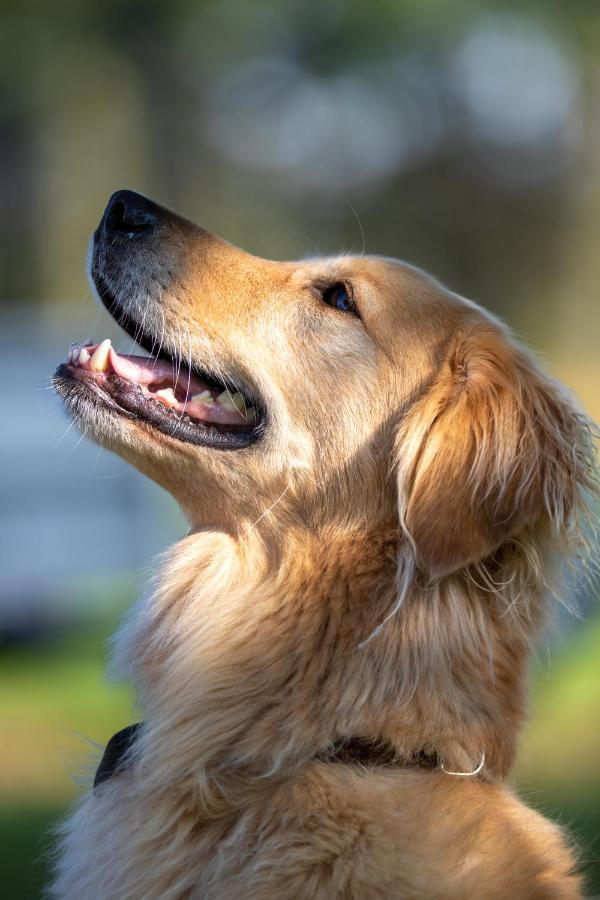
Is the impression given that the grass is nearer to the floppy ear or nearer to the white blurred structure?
the floppy ear

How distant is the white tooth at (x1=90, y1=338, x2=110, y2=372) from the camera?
2.90 metres

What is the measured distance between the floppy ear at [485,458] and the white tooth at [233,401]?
458 mm

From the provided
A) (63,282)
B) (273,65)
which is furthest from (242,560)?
(273,65)

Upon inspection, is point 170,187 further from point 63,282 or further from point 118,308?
point 118,308

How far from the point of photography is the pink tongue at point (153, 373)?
294 cm

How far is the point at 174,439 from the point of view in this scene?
280 centimetres

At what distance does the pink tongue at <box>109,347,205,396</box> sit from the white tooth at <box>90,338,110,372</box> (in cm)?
2

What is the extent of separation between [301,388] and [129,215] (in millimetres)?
692

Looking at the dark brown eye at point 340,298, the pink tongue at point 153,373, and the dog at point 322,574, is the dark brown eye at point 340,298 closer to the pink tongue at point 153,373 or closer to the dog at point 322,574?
the dog at point 322,574

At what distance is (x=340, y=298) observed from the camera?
3.08 m

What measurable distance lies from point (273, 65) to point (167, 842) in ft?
48.6

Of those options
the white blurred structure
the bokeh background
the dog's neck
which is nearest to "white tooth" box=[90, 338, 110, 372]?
the dog's neck

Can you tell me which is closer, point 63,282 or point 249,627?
point 249,627

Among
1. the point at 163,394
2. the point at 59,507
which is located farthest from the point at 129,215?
the point at 59,507
